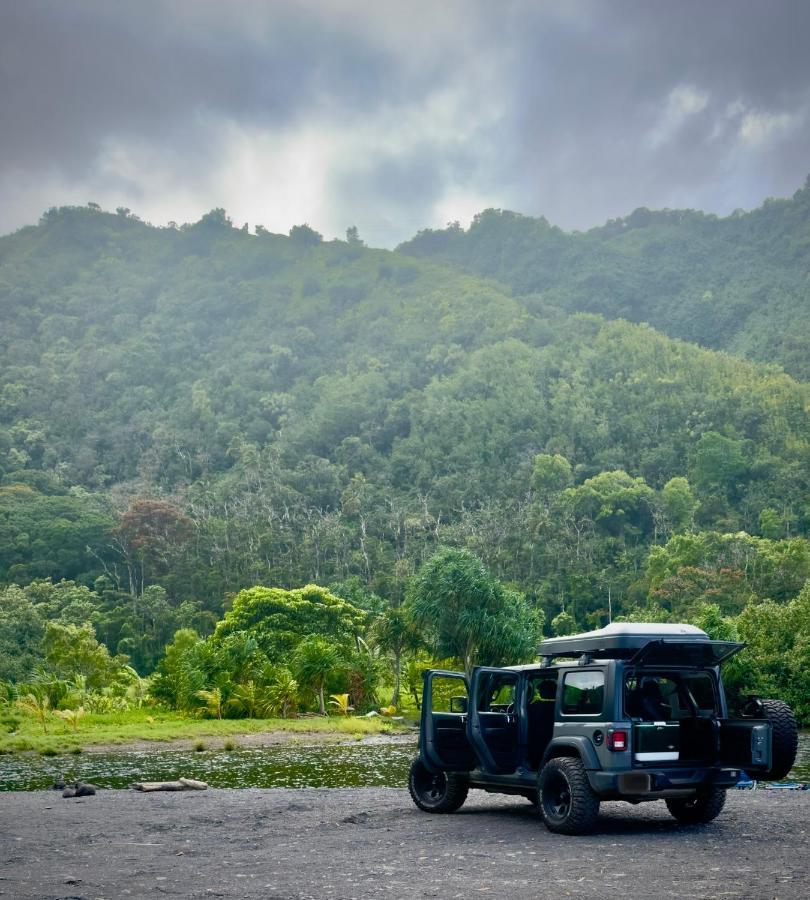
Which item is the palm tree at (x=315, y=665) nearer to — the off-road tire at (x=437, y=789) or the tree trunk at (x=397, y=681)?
the tree trunk at (x=397, y=681)

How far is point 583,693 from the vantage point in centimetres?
1243

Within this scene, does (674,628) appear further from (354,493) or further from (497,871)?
(354,493)

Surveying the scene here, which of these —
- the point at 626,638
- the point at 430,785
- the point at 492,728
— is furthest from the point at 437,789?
the point at 626,638

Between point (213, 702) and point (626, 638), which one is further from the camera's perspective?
point (213, 702)

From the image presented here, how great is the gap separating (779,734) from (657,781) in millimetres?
1702

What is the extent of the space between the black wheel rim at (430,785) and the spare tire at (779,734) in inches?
184

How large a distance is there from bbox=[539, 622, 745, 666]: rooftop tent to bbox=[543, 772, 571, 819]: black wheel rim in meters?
1.60

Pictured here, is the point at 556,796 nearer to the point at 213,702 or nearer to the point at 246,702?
the point at 213,702

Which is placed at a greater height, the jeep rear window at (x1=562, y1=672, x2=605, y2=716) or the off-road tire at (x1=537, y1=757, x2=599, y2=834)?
the jeep rear window at (x1=562, y1=672, x2=605, y2=716)

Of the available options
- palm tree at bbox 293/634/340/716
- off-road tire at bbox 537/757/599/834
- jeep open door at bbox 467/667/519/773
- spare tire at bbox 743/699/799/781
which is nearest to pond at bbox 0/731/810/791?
jeep open door at bbox 467/667/519/773

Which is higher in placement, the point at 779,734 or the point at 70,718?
the point at 779,734

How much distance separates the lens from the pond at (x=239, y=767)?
21609 millimetres

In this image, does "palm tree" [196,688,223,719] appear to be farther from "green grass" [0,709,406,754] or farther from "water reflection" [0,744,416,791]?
"water reflection" [0,744,416,791]

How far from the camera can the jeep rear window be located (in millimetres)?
12172
